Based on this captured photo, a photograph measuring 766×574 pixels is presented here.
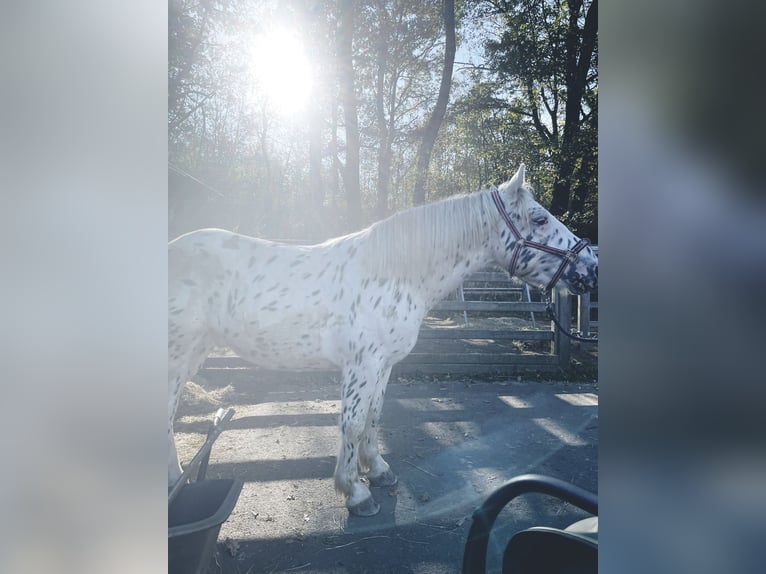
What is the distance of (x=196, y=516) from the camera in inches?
32.4

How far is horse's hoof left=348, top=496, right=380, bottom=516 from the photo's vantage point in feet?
4.23

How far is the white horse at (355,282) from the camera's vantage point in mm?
1291

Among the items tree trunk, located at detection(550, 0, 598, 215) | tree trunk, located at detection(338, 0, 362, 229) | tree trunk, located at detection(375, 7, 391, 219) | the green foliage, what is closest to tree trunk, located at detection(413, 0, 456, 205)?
the green foliage

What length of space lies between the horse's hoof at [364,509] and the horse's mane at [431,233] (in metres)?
0.71

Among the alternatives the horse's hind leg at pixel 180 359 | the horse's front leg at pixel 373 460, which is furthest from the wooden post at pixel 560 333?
the horse's hind leg at pixel 180 359

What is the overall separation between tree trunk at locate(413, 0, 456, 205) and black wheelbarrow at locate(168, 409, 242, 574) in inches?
64.8

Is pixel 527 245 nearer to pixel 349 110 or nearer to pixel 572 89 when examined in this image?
pixel 572 89

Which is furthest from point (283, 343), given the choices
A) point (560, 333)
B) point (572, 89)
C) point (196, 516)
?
point (560, 333)

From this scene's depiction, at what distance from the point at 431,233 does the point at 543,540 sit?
0.99 m

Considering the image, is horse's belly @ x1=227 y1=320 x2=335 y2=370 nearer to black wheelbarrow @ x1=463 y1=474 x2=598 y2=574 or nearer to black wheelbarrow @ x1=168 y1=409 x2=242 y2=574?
black wheelbarrow @ x1=168 y1=409 x2=242 y2=574

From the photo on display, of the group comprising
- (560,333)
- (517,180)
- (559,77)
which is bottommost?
(560,333)

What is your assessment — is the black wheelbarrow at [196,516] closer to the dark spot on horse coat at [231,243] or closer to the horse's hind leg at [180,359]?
the horse's hind leg at [180,359]
